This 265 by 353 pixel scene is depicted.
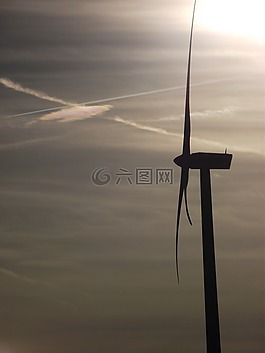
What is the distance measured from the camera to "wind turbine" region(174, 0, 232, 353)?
4.44 meters

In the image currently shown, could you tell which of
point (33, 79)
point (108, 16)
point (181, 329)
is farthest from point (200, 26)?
point (181, 329)

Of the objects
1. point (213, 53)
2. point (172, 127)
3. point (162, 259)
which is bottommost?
point (162, 259)

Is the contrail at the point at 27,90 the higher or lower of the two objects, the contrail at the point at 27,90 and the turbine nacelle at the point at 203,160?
the higher

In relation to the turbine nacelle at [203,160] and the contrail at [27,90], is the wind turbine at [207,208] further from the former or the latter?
the contrail at [27,90]

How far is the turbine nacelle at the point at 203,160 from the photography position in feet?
14.6

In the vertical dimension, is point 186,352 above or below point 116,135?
below

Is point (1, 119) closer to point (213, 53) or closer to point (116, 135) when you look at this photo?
point (116, 135)

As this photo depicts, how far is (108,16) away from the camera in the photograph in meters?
4.48

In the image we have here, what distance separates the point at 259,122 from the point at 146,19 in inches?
33.0
